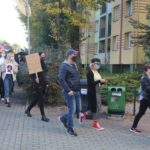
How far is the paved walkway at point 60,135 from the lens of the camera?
936 centimetres

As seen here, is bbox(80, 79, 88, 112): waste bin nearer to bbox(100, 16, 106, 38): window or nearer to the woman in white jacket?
the woman in white jacket

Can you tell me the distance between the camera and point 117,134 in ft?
36.0

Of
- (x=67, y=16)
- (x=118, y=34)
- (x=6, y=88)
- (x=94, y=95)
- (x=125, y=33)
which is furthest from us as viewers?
(x=118, y=34)

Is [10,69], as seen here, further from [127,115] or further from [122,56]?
[122,56]

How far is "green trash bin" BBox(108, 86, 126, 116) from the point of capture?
534 inches

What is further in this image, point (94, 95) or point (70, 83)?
point (94, 95)

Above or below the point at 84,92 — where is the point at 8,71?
above

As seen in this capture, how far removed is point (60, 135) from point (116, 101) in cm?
343

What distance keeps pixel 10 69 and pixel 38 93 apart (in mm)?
3258

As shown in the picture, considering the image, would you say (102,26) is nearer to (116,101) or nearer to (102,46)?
(102,46)

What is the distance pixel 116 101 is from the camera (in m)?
13.6

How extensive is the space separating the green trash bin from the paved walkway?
304 millimetres

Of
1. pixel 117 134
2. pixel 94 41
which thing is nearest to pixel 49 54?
pixel 117 134

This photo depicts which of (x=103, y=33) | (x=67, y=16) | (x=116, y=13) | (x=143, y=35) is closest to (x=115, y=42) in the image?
(x=116, y=13)
